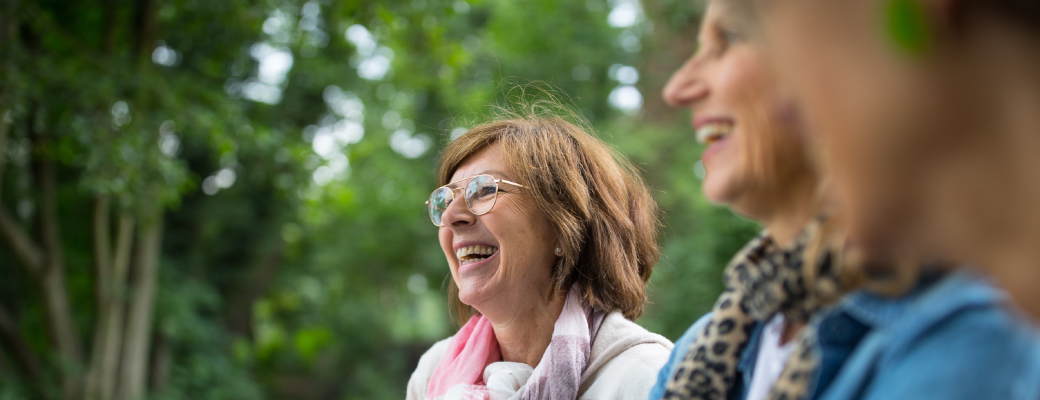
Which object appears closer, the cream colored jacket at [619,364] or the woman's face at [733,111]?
the woman's face at [733,111]

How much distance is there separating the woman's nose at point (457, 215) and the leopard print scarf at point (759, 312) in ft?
3.58

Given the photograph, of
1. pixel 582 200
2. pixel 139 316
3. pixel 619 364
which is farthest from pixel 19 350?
pixel 619 364

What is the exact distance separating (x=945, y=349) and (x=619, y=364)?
51.7 inches

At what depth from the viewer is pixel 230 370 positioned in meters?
9.34

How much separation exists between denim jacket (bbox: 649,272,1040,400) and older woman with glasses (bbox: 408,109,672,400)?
3.83 ft

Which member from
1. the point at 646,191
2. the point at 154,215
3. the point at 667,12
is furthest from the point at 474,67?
the point at 646,191

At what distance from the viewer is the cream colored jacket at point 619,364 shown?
1916 millimetres

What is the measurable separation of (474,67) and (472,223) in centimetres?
1058

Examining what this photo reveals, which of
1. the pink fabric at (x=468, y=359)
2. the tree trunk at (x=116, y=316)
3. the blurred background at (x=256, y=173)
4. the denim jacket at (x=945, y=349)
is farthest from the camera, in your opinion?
the tree trunk at (x=116, y=316)

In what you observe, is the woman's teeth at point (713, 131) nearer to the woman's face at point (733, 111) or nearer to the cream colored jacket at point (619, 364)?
the woman's face at point (733, 111)

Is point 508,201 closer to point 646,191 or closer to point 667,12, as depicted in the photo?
point 646,191

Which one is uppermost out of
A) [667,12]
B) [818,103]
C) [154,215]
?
[667,12]

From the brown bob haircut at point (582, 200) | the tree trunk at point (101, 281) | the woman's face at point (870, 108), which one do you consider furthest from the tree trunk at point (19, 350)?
the woman's face at point (870, 108)

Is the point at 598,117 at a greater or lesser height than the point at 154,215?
greater
